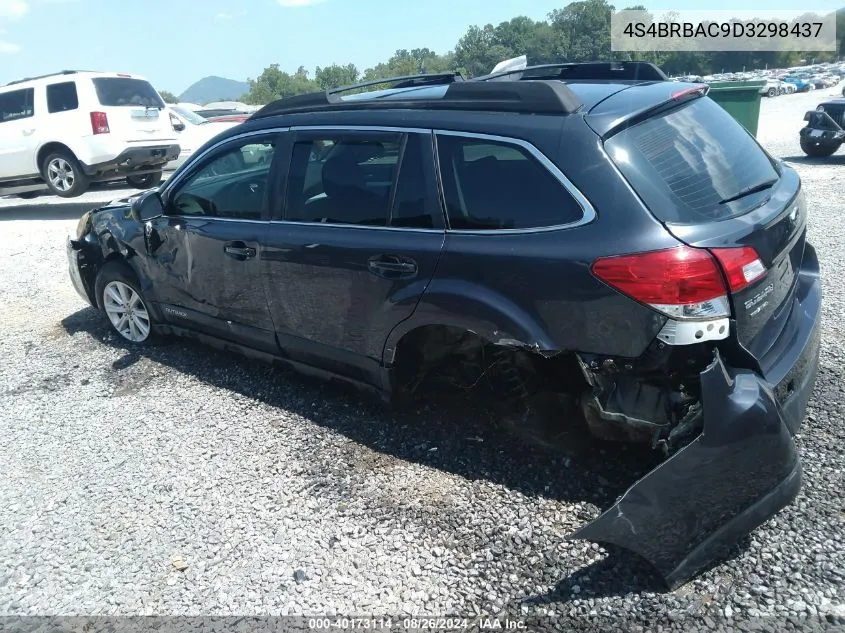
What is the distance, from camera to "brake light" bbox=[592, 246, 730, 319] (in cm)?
258

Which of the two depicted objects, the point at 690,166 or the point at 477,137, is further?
the point at 477,137

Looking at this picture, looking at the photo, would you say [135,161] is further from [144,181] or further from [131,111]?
[144,181]

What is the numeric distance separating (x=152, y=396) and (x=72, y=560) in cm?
159

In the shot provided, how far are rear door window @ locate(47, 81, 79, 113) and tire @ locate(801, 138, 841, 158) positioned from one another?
13.5 m

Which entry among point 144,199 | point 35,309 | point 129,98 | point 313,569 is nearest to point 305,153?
point 144,199

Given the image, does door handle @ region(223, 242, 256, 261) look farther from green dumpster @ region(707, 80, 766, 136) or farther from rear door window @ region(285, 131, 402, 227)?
green dumpster @ region(707, 80, 766, 136)

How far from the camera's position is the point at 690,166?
2.90 metres

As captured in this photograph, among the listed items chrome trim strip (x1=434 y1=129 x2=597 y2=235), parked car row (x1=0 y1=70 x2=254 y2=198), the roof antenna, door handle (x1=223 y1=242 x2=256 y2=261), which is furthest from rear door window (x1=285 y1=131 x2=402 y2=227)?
parked car row (x1=0 y1=70 x2=254 y2=198)

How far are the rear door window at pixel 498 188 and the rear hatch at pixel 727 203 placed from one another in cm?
30

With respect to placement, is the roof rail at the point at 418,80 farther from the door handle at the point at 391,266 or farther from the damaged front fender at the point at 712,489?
the damaged front fender at the point at 712,489

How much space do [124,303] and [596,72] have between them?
3.84 metres

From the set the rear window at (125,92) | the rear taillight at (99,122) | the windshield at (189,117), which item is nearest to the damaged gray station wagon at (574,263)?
the rear taillight at (99,122)

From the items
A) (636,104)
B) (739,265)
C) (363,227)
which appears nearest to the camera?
(739,265)

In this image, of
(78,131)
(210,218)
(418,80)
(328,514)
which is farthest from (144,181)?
(328,514)
